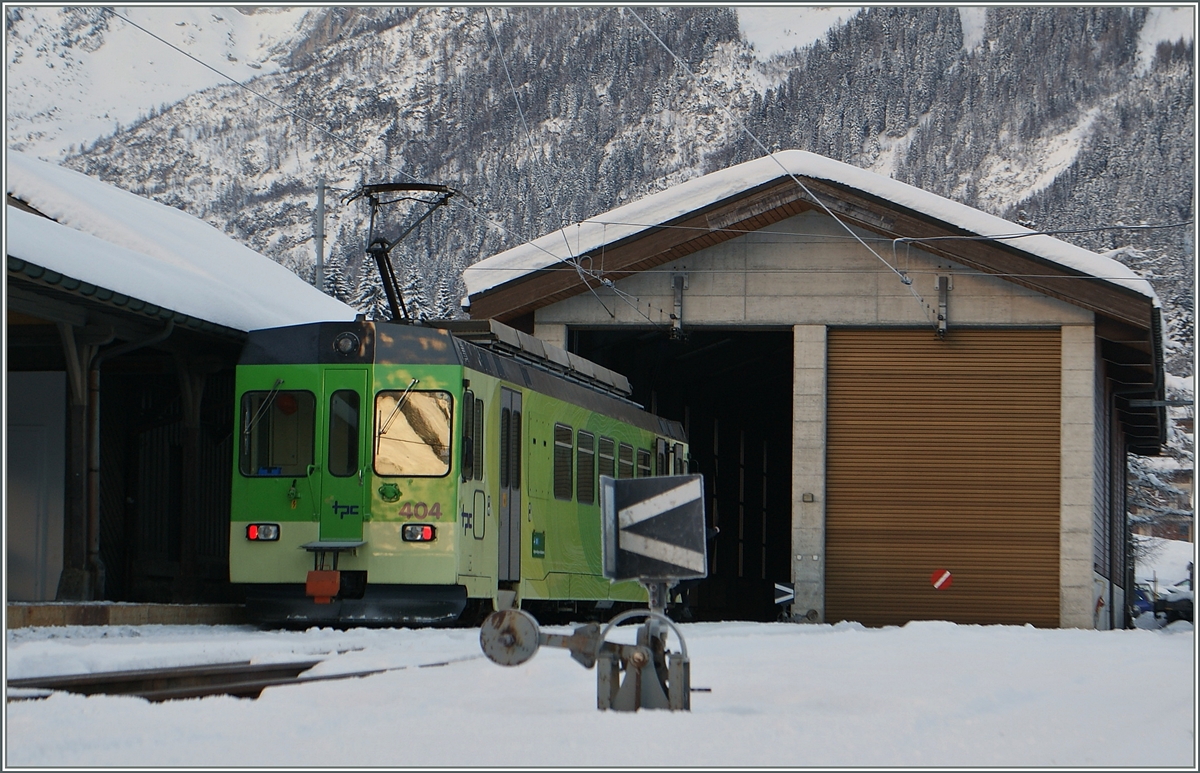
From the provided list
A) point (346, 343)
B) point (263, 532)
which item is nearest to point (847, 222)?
point (346, 343)

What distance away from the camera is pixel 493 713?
20.4 ft

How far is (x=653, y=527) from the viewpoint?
636 centimetres

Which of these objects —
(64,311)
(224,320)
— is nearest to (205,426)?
(224,320)

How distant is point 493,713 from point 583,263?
14.5 meters

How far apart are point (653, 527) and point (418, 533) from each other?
264 inches

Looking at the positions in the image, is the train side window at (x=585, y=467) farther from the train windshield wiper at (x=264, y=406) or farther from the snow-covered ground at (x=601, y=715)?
the snow-covered ground at (x=601, y=715)

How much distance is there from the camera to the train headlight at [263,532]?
1316 centimetres

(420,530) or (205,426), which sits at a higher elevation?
(205,426)

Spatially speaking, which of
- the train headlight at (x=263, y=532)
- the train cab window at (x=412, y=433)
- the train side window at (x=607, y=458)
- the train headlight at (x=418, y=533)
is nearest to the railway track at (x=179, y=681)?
the train headlight at (x=418, y=533)

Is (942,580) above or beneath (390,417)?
beneath

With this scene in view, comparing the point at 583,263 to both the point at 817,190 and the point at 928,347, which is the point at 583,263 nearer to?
the point at 817,190

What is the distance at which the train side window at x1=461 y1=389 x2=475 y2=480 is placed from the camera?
1288 centimetres

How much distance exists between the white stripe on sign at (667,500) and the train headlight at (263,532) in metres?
7.45

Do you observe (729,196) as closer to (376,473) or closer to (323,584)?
(376,473)
